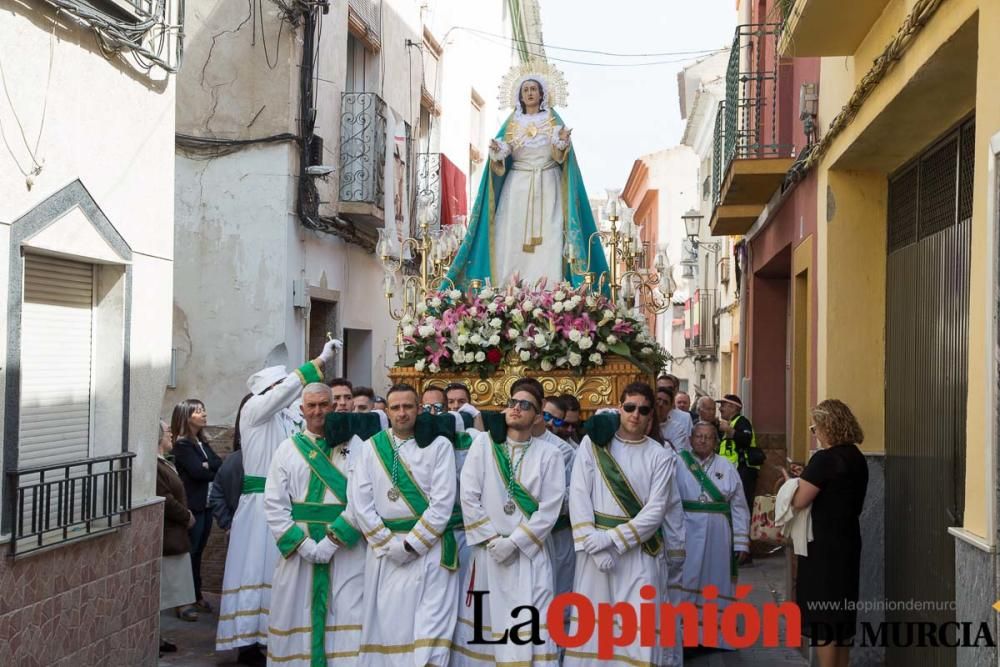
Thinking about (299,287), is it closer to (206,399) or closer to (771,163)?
(206,399)

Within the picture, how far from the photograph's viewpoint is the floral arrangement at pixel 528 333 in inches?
345

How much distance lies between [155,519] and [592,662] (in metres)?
2.85

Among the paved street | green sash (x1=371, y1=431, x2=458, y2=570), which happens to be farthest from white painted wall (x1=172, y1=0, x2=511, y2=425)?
green sash (x1=371, y1=431, x2=458, y2=570)

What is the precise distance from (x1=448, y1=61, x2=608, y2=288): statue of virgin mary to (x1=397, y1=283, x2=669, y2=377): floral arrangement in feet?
3.19

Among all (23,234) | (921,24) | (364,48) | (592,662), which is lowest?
(592,662)

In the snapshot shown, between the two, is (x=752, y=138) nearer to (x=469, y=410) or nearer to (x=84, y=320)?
(x=469, y=410)

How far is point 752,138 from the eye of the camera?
13.0 metres

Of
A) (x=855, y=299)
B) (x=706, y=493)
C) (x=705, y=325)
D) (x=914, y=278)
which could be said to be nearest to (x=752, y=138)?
(x=855, y=299)

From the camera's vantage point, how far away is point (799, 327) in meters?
11.4

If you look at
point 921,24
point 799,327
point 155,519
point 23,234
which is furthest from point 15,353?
point 799,327

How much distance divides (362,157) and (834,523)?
8.27 m

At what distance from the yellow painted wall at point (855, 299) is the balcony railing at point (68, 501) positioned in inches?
179

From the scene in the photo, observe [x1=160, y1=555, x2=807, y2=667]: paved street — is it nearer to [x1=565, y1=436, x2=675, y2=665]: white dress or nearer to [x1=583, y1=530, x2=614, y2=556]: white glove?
[x1=565, y1=436, x2=675, y2=665]: white dress

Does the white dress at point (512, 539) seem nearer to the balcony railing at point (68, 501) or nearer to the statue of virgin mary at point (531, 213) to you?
the balcony railing at point (68, 501)
